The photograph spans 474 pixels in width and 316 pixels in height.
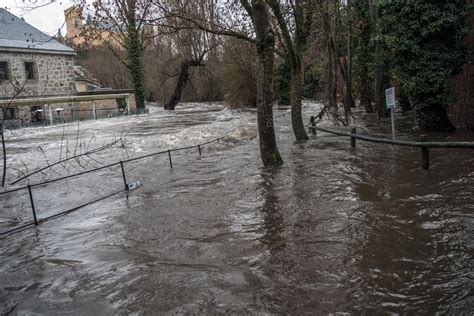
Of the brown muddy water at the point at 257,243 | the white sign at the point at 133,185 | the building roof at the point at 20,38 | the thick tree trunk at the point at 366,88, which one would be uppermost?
the building roof at the point at 20,38

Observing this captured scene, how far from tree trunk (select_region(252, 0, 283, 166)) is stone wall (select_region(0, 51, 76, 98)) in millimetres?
23115

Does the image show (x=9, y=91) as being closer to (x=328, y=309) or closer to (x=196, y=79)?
(x=196, y=79)

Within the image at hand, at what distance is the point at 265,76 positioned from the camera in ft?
32.0

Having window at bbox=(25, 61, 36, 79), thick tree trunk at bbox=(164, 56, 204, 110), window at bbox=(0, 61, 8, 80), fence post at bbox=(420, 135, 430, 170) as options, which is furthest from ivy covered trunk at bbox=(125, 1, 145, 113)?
fence post at bbox=(420, 135, 430, 170)

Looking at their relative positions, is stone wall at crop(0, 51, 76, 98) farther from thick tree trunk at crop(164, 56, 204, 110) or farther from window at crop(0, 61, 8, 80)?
thick tree trunk at crop(164, 56, 204, 110)

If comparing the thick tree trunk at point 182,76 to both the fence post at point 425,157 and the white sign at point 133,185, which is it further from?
the fence post at point 425,157

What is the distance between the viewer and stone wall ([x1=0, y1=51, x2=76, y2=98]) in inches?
1127

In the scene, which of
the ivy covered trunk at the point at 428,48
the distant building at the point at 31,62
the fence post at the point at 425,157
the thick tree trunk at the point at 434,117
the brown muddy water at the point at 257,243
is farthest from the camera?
the distant building at the point at 31,62

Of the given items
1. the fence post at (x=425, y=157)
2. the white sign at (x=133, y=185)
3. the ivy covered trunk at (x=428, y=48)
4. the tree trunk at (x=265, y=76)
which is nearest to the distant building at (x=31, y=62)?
the white sign at (x=133, y=185)

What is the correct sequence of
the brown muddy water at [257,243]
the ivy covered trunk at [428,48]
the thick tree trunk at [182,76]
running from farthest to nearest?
the thick tree trunk at [182,76] < the ivy covered trunk at [428,48] < the brown muddy water at [257,243]

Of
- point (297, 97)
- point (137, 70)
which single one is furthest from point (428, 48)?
point (137, 70)

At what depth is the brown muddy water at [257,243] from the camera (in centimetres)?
410

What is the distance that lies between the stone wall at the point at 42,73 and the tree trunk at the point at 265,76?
75.8 ft

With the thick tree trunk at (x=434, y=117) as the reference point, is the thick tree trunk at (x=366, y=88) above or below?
above
